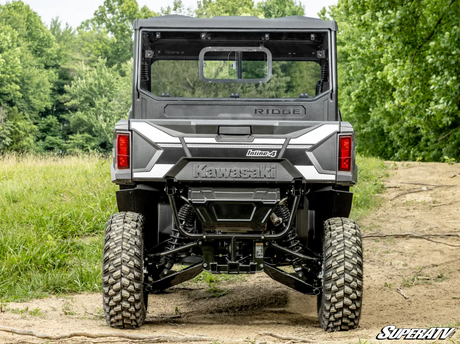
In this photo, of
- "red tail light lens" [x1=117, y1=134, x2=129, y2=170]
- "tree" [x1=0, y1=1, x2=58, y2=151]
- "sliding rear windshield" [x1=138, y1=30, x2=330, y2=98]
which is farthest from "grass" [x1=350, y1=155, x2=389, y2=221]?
"tree" [x1=0, y1=1, x2=58, y2=151]

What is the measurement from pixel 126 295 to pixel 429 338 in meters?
2.12

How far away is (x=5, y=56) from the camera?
45.5 metres

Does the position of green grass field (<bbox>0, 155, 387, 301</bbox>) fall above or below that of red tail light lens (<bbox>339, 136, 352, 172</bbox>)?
below

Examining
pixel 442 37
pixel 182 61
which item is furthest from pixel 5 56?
pixel 182 61

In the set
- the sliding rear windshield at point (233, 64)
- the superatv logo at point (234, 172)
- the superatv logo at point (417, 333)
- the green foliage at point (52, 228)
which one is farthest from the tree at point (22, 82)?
the superatv logo at point (417, 333)

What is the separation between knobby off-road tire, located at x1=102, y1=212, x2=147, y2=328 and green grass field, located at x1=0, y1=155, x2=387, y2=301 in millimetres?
2224

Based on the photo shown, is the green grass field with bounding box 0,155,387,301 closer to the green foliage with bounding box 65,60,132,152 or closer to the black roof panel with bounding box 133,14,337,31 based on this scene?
the black roof panel with bounding box 133,14,337,31

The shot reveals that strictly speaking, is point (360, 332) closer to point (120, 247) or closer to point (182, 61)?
point (120, 247)

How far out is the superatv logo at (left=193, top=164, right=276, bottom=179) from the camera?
4613mm

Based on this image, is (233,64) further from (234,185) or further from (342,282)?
(342,282)

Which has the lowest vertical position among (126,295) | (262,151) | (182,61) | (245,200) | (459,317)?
(459,317)

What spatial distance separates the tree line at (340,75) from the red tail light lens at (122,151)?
10.2 metres

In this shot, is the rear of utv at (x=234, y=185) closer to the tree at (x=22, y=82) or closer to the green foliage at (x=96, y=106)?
the tree at (x=22, y=82)

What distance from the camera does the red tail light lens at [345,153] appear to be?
185 inches
